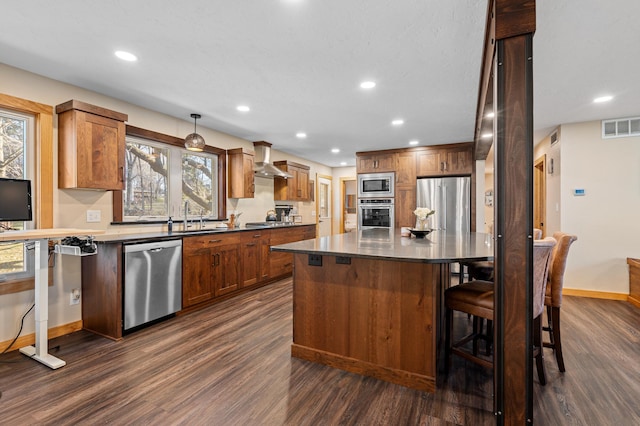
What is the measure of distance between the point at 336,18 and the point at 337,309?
1966 mm

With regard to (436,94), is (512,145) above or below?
below

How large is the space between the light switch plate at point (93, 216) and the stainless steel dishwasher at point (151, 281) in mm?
671

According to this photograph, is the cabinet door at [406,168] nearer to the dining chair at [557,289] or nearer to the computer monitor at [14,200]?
the dining chair at [557,289]

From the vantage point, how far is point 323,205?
8109 mm

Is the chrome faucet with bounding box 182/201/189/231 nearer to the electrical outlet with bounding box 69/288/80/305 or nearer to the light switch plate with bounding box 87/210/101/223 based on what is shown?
the light switch plate with bounding box 87/210/101/223

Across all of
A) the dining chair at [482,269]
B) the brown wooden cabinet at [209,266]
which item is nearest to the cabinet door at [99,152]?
the brown wooden cabinet at [209,266]

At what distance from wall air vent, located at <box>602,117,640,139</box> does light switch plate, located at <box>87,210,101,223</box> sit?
6137mm

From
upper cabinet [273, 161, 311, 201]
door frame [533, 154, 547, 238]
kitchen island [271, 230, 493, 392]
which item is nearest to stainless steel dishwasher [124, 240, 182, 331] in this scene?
kitchen island [271, 230, 493, 392]

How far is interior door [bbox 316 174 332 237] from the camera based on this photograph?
7.79 metres

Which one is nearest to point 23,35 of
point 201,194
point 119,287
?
point 119,287

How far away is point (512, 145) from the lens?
1.48 meters

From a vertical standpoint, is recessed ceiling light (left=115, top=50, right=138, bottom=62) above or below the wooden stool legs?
above

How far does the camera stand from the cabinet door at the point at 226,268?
12.5 ft

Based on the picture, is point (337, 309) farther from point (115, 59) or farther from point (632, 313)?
point (632, 313)
